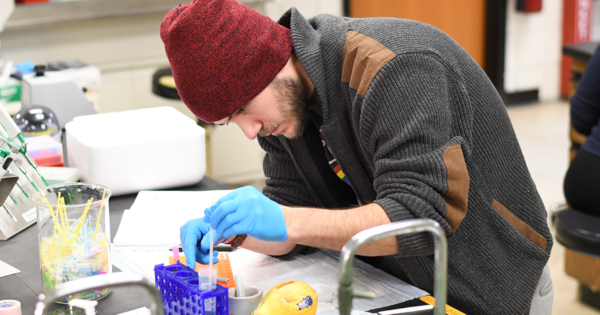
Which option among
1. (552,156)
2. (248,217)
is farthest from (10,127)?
(552,156)

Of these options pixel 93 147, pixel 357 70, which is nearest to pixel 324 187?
pixel 357 70

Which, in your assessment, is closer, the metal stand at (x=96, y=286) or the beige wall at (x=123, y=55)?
the metal stand at (x=96, y=286)

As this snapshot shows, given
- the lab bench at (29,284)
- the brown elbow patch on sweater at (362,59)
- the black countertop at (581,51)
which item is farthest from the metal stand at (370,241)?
the black countertop at (581,51)

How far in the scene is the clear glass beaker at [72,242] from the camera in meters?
1.08

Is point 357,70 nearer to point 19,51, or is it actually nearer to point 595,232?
point 595,232

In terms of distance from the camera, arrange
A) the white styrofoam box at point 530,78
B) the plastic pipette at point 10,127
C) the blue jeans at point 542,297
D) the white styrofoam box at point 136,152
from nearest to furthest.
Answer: the blue jeans at point 542,297
the plastic pipette at point 10,127
the white styrofoam box at point 136,152
the white styrofoam box at point 530,78

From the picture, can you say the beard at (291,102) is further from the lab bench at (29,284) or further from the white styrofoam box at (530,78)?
the white styrofoam box at (530,78)

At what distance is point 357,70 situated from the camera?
3.79 feet

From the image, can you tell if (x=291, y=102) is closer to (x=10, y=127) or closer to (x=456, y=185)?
(x=456, y=185)

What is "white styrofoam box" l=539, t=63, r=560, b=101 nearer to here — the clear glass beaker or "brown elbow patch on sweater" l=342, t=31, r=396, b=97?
"brown elbow patch on sweater" l=342, t=31, r=396, b=97

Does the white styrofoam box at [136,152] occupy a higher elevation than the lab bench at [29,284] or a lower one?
higher

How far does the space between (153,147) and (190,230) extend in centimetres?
49

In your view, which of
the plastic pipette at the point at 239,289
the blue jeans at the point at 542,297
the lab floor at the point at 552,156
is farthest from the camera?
the lab floor at the point at 552,156

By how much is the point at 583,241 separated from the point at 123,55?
8.50 feet
